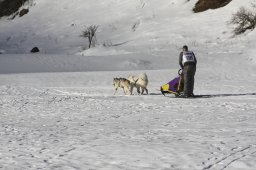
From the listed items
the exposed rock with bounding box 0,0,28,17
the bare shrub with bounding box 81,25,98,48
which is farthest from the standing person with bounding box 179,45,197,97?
the exposed rock with bounding box 0,0,28,17

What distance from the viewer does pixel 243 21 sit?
3819cm

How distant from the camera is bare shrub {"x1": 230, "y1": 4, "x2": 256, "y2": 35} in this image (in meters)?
37.6

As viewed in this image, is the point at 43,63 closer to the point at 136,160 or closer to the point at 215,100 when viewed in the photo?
the point at 215,100

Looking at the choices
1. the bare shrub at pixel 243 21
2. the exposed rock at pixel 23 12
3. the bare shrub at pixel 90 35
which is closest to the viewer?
the bare shrub at pixel 243 21

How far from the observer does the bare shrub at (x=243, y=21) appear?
3762 cm

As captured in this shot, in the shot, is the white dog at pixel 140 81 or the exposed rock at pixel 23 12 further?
the exposed rock at pixel 23 12

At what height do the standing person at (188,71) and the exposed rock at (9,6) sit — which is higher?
the exposed rock at (9,6)

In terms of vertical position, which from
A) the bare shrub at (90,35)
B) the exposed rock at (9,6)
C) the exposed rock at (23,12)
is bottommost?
the bare shrub at (90,35)

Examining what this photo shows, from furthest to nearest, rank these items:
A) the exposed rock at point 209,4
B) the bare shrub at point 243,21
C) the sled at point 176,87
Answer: the exposed rock at point 209,4 → the bare shrub at point 243,21 → the sled at point 176,87

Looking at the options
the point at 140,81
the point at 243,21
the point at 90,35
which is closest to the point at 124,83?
the point at 140,81

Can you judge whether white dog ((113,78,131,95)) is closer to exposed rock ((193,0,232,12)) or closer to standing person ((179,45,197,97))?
standing person ((179,45,197,97))

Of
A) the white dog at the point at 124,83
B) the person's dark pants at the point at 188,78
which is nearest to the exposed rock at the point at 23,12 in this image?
the white dog at the point at 124,83

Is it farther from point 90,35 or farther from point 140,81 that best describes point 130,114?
point 90,35

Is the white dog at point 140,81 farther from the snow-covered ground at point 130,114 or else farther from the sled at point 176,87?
the sled at point 176,87
